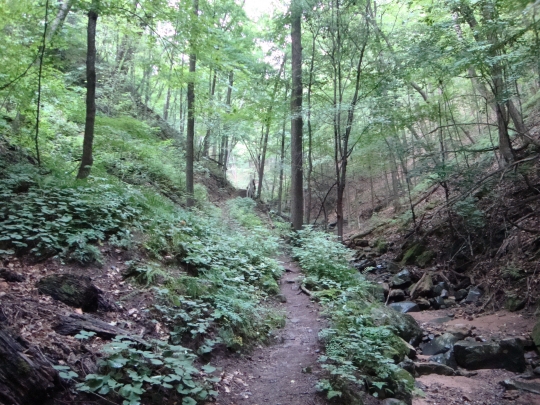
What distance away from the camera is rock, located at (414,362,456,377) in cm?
665

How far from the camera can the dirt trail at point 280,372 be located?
3783mm

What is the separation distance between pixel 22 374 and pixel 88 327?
1062 millimetres

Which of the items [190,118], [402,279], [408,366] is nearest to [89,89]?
[190,118]

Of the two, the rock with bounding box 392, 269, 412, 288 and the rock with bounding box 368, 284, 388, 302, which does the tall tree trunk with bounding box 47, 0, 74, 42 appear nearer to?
the rock with bounding box 368, 284, 388, 302

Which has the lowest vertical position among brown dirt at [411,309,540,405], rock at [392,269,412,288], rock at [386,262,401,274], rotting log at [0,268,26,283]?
brown dirt at [411,309,540,405]

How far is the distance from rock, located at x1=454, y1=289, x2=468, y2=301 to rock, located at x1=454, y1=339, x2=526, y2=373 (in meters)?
3.63

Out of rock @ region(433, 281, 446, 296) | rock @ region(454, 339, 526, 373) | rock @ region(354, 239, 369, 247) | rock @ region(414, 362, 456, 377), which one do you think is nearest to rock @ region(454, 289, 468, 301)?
rock @ region(433, 281, 446, 296)

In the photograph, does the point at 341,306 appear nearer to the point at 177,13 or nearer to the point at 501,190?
the point at 177,13

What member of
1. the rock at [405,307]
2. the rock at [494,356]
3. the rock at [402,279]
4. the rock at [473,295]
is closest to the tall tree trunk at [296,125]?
the rock at [402,279]

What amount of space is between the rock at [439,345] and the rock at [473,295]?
284 centimetres

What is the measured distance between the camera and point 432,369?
6.76 m

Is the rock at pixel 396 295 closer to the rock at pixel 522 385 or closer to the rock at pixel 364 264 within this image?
the rock at pixel 364 264

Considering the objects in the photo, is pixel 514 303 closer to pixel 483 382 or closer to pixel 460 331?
pixel 460 331

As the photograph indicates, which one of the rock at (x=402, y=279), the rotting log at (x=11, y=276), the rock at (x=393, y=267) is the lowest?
the rock at (x=402, y=279)
